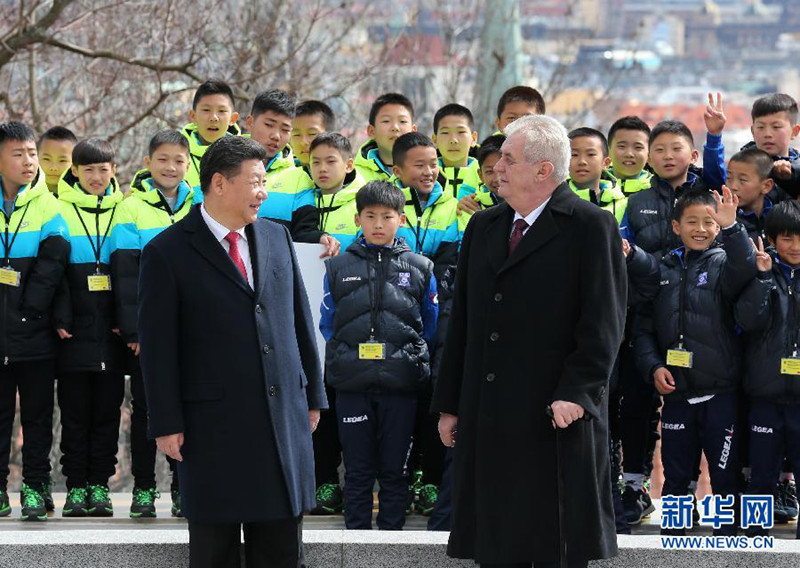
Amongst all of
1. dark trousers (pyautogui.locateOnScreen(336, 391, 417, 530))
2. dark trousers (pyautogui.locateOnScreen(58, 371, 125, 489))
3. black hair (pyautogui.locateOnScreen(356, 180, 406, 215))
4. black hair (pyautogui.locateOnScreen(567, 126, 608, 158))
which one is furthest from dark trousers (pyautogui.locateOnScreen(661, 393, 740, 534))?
dark trousers (pyautogui.locateOnScreen(58, 371, 125, 489))

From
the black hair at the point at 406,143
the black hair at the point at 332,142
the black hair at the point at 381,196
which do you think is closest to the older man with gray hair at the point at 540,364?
the black hair at the point at 381,196

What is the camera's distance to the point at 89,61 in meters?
18.4

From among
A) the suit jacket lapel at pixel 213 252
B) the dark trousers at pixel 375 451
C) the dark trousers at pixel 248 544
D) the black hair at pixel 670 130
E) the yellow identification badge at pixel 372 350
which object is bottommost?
the dark trousers at pixel 248 544

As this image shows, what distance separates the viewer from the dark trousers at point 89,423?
7594mm

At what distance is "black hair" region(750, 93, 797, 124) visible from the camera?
8.10m

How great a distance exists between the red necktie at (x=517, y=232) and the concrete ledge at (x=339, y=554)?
1.59 meters

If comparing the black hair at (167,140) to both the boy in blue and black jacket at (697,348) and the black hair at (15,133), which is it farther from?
the boy in blue and black jacket at (697,348)

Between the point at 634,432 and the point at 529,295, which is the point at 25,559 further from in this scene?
the point at 634,432

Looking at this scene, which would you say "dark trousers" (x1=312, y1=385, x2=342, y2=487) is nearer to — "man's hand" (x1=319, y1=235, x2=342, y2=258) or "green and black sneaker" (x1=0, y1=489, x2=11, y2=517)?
"man's hand" (x1=319, y1=235, x2=342, y2=258)

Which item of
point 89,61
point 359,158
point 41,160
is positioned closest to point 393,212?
point 359,158

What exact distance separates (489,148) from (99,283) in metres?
2.39

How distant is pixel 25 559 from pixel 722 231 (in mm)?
3785

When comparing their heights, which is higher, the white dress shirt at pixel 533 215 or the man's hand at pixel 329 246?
the man's hand at pixel 329 246

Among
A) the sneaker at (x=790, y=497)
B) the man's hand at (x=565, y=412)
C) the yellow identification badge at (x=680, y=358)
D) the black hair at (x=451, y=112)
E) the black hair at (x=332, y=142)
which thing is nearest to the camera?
the man's hand at (x=565, y=412)
